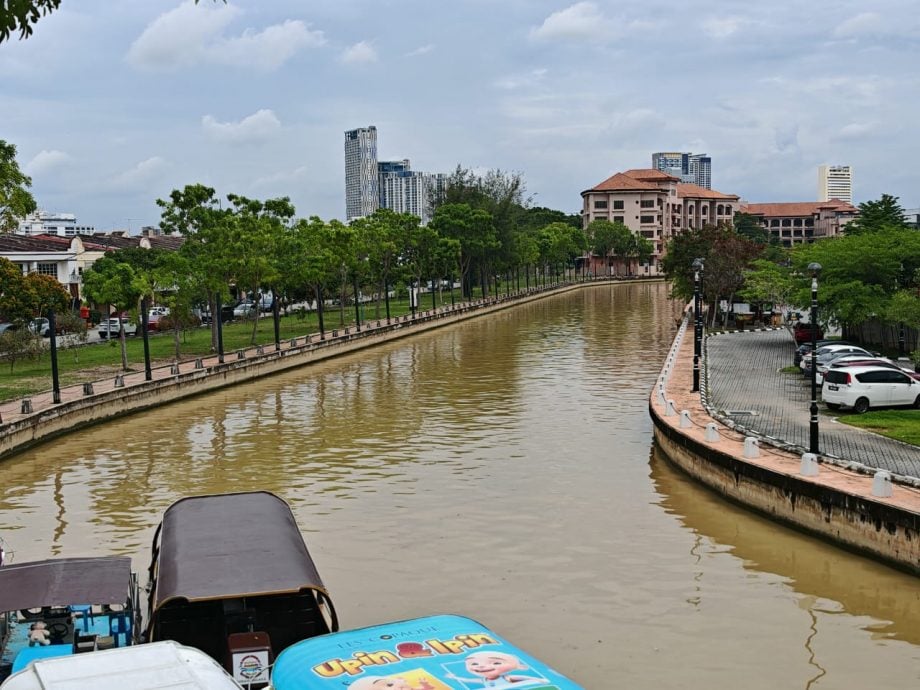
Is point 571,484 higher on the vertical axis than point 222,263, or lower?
lower

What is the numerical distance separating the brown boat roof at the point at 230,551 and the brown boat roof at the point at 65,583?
18.7 inches

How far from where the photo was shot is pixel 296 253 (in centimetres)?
5400

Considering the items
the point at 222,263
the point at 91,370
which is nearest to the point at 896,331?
the point at 222,263

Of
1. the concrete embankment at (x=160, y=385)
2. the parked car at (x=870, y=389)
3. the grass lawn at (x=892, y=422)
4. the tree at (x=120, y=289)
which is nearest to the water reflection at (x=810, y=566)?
the grass lawn at (x=892, y=422)

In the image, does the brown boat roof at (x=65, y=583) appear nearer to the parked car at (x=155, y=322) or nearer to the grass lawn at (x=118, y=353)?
the grass lawn at (x=118, y=353)

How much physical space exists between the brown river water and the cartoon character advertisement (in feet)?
10.0

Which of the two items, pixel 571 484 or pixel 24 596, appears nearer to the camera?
pixel 24 596

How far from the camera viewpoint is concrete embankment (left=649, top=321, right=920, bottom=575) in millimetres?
15562

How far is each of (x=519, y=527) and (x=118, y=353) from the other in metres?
31.6

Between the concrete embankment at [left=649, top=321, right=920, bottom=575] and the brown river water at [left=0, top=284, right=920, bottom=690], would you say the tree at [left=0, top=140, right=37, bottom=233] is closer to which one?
the brown river water at [left=0, top=284, right=920, bottom=690]

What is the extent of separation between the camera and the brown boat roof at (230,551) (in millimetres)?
10578

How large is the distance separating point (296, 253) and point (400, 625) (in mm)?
45914

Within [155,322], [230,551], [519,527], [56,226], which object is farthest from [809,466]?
[56,226]

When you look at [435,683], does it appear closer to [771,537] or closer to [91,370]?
[771,537]
